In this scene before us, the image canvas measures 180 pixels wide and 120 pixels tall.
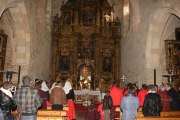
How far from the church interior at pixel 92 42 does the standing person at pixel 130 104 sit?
6123 mm

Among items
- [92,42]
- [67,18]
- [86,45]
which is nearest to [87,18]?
[67,18]

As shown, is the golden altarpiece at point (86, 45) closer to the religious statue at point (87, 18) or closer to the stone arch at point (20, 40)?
the religious statue at point (87, 18)

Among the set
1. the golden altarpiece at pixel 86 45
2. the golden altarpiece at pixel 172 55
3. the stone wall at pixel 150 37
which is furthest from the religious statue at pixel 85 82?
the golden altarpiece at pixel 172 55

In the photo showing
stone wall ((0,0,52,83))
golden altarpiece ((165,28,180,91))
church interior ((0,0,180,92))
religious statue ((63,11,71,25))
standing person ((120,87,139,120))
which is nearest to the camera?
standing person ((120,87,139,120))

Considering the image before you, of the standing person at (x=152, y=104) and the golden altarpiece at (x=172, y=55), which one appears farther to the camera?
the golden altarpiece at (x=172, y=55)

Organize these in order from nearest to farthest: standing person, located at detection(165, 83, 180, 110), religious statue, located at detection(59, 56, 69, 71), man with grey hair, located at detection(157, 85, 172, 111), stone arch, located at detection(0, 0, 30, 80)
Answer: man with grey hair, located at detection(157, 85, 172, 111), standing person, located at detection(165, 83, 180, 110), stone arch, located at detection(0, 0, 30, 80), religious statue, located at detection(59, 56, 69, 71)

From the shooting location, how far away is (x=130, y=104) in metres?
4.24

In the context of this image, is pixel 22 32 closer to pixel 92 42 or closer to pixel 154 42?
pixel 154 42

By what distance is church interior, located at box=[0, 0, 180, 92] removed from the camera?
10.5 m

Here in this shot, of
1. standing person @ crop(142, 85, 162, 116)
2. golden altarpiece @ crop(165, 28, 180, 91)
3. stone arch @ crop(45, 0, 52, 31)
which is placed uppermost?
stone arch @ crop(45, 0, 52, 31)

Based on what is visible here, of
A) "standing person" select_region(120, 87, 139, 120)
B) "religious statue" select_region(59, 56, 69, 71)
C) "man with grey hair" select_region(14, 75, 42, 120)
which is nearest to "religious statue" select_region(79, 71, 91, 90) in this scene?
"religious statue" select_region(59, 56, 69, 71)

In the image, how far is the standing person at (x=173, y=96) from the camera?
5.40m

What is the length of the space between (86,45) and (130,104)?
13.2 m

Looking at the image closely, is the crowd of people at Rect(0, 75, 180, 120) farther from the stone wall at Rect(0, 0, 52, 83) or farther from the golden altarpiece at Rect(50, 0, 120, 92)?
the golden altarpiece at Rect(50, 0, 120, 92)
